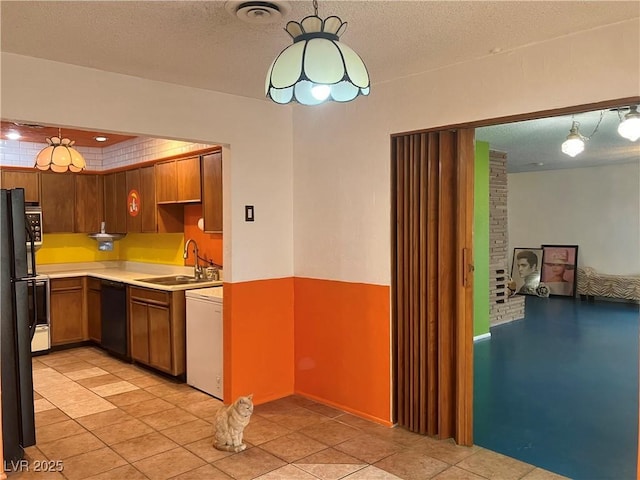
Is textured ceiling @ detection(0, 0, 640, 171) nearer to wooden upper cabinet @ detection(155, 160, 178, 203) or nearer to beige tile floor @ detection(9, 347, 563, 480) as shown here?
wooden upper cabinet @ detection(155, 160, 178, 203)

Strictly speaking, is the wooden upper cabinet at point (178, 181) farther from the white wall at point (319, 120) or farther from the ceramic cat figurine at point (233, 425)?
the ceramic cat figurine at point (233, 425)

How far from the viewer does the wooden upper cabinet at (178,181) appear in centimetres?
484

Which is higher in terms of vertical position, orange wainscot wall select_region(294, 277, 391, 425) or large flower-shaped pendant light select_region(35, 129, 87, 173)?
large flower-shaped pendant light select_region(35, 129, 87, 173)

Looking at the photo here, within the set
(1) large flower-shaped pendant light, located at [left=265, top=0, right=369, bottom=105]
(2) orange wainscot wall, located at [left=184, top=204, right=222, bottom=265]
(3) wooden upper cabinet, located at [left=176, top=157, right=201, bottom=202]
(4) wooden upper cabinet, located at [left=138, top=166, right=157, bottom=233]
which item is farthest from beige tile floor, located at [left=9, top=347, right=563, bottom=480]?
(1) large flower-shaped pendant light, located at [left=265, top=0, right=369, bottom=105]

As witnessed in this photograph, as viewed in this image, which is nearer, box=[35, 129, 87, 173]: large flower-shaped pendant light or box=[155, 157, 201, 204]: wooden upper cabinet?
box=[35, 129, 87, 173]: large flower-shaped pendant light

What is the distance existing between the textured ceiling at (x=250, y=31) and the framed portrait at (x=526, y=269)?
8.04 meters

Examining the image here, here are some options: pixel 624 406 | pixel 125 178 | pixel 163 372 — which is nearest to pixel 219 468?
pixel 163 372

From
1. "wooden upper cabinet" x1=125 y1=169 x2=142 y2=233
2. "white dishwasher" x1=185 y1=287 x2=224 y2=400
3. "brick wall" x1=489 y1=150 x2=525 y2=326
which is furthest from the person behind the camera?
"brick wall" x1=489 y1=150 x2=525 y2=326

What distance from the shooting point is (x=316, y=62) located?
189cm

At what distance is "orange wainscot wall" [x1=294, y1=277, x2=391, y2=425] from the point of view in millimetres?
3666

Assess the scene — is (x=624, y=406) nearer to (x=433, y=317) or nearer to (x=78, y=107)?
(x=433, y=317)

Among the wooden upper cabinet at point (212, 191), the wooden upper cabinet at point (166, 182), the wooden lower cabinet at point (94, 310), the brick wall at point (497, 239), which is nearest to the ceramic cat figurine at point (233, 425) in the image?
the wooden upper cabinet at point (212, 191)

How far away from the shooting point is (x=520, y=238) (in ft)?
34.8

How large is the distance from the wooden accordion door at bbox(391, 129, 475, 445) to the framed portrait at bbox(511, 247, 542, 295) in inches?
298
